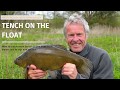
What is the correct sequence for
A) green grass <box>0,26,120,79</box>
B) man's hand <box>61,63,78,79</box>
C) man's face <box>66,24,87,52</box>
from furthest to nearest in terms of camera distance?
green grass <box>0,26,120,79</box>, man's face <box>66,24,87,52</box>, man's hand <box>61,63,78,79</box>

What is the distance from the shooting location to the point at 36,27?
13.2 ft

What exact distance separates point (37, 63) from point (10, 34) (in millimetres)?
483

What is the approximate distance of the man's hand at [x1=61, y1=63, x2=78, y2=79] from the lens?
374 cm

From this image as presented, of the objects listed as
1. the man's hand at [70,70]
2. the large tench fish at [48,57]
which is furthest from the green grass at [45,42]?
the man's hand at [70,70]

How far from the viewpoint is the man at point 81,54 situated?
12.4 ft

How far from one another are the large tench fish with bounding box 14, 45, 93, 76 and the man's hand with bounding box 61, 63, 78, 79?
5 centimetres

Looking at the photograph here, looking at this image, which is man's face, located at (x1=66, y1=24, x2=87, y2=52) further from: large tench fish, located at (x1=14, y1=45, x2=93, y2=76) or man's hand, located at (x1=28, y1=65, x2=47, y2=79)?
man's hand, located at (x1=28, y1=65, x2=47, y2=79)

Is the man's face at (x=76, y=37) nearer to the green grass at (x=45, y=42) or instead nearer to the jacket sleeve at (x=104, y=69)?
the green grass at (x=45, y=42)

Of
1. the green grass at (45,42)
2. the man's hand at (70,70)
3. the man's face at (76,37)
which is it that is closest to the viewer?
the man's hand at (70,70)

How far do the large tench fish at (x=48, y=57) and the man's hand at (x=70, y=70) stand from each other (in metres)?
0.05

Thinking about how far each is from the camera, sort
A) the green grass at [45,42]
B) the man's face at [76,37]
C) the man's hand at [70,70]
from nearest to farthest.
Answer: the man's hand at [70,70], the man's face at [76,37], the green grass at [45,42]

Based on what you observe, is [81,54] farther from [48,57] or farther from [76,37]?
[48,57]

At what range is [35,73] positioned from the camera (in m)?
3.91

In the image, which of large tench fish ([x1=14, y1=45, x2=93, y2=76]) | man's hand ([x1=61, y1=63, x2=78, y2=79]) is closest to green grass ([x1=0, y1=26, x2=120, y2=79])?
large tench fish ([x1=14, y1=45, x2=93, y2=76])
